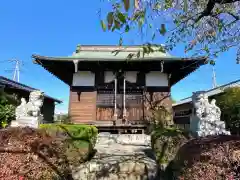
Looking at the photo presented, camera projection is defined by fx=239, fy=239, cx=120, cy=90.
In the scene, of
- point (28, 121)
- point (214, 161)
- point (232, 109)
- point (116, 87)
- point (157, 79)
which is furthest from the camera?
point (157, 79)

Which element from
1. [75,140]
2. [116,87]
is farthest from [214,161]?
[116,87]

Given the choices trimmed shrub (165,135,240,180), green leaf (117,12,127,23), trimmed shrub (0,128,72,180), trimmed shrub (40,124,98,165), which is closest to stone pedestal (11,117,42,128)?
trimmed shrub (40,124,98,165)

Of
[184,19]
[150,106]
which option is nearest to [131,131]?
[150,106]

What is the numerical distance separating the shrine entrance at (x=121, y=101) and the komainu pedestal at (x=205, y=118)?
651 cm

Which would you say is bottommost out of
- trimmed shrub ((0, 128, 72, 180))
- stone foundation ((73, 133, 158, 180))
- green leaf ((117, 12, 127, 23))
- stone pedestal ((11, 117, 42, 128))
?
stone foundation ((73, 133, 158, 180))

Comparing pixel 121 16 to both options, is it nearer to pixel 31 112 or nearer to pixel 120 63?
pixel 31 112

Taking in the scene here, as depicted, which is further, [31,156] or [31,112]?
[31,112]

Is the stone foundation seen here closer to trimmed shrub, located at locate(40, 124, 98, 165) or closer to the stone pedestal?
trimmed shrub, located at locate(40, 124, 98, 165)

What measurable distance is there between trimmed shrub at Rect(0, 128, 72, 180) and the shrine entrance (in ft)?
27.6

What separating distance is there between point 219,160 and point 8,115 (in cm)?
778

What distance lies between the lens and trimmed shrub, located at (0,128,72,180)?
4.35 meters

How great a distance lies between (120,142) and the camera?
10336 millimetres

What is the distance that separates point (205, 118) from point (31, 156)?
4.76 meters

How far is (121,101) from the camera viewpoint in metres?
14.0
